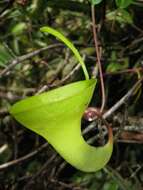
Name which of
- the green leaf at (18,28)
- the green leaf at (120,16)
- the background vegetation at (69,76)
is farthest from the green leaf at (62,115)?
the green leaf at (18,28)

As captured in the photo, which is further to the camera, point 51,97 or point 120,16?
point 120,16

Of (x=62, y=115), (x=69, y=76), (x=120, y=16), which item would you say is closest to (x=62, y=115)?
(x=62, y=115)

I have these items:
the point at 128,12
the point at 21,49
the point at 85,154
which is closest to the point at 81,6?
the point at 128,12

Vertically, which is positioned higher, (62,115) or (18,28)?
(62,115)

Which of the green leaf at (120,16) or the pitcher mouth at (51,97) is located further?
the green leaf at (120,16)

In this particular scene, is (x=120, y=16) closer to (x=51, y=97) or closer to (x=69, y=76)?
(x=69, y=76)

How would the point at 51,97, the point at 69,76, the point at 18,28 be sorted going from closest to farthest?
the point at 51,97
the point at 69,76
the point at 18,28

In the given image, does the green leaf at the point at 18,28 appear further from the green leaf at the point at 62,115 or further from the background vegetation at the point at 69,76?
the green leaf at the point at 62,115
